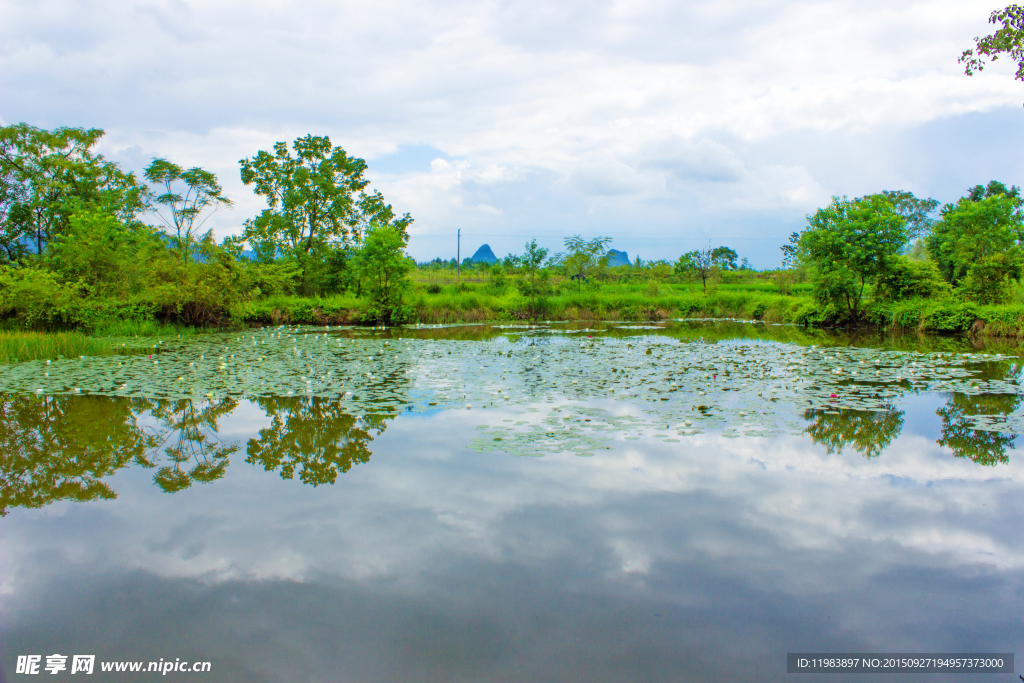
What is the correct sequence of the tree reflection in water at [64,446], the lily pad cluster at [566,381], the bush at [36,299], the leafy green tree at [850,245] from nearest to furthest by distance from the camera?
the tree reflection in water at [64,446] < the lily pad cluster at [566,381] < the bush at [36,299] < the leafy green tree at [850,245]

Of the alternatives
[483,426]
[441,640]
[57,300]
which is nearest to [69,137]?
[57,300]

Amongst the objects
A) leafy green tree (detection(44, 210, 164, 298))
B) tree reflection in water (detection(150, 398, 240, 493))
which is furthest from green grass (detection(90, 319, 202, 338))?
tree reflection in water (detection(150, 398, 240, 493))

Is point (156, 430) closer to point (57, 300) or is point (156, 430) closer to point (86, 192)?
point (57, 300)

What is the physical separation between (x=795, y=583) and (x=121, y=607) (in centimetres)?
324

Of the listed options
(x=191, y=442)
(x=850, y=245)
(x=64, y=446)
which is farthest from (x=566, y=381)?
(x=850, y=245)

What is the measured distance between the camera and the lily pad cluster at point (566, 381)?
5949mm

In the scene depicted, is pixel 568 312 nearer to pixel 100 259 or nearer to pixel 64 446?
pixel 100 259

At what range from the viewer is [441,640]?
2402 millimetres

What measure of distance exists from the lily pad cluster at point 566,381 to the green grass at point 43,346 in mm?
805

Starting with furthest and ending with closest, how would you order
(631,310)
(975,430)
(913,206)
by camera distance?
(913,206) → (631,310) → (975,430)

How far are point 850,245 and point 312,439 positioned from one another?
19.3 meters

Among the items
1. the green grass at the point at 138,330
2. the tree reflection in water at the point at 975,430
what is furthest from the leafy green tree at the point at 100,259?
the tree reflection in water at the point at 975,430

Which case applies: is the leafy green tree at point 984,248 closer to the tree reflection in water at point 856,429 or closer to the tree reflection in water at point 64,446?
the tree reflection in water at point 856,429

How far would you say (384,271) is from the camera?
2169cm
